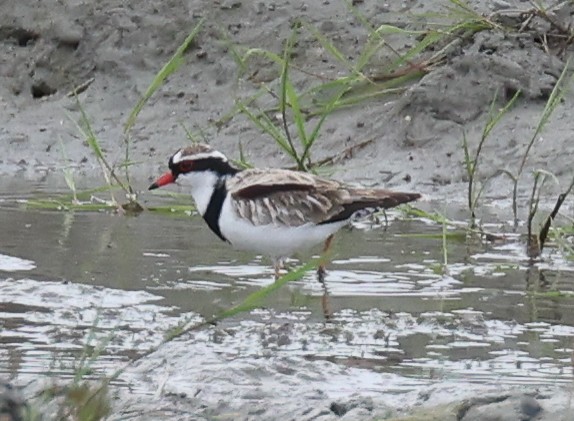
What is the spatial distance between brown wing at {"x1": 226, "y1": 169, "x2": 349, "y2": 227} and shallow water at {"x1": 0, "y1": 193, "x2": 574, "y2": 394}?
30 cm

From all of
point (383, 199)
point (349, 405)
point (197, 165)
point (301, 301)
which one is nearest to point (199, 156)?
point (197, 165)

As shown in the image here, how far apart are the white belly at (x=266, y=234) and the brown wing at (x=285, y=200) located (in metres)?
0.03

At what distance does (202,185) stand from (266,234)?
1.67 ft

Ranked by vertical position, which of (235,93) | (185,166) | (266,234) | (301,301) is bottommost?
(301,301)

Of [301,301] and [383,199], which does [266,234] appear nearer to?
[301,301]

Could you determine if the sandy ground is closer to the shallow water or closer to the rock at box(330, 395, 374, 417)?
the shallow water

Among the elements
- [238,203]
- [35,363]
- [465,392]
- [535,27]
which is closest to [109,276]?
[238,203]

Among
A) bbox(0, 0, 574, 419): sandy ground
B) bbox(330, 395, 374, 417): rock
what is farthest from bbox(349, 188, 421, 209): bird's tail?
bbox(330, 395, 374, 417): rock

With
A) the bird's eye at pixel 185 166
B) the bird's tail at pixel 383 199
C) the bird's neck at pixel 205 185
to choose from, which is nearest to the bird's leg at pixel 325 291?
the bird's tail at pixel 383 199

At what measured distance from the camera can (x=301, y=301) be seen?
6.70 m

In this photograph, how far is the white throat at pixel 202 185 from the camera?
731 centimetres

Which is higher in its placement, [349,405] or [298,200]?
[298,200]

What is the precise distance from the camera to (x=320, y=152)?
9.96 m

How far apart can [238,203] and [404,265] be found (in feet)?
2.90
